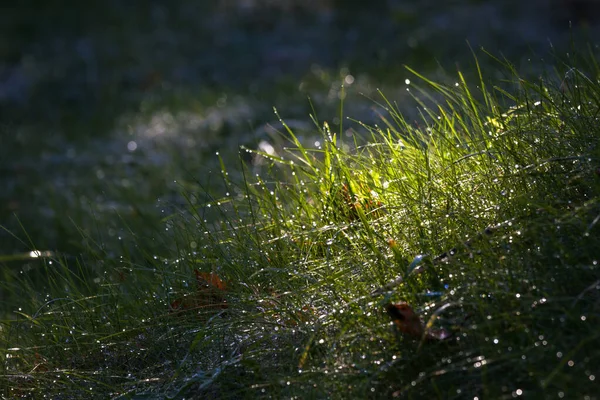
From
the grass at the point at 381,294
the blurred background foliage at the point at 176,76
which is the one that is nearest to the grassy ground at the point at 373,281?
the grass at the point at 381,294

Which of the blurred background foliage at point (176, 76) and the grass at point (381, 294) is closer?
the grass at point (381, 294)

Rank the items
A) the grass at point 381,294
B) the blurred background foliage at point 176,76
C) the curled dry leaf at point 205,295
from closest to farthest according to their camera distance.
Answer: the grass at point 381,294
the curled dry leaf at point 205,295
the blurred background foliage at point 176,76

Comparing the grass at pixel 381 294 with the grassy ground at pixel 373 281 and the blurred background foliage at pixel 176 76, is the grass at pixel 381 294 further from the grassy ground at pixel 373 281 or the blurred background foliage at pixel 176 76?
the blurred background foliage at pixel 176 76

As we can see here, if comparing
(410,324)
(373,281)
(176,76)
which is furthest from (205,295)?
(176,76)

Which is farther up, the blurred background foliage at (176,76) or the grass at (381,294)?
the grass at (381,294)

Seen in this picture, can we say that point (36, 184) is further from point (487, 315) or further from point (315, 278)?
point (487, 315)

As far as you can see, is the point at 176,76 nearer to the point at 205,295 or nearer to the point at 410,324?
the point at 205,295
